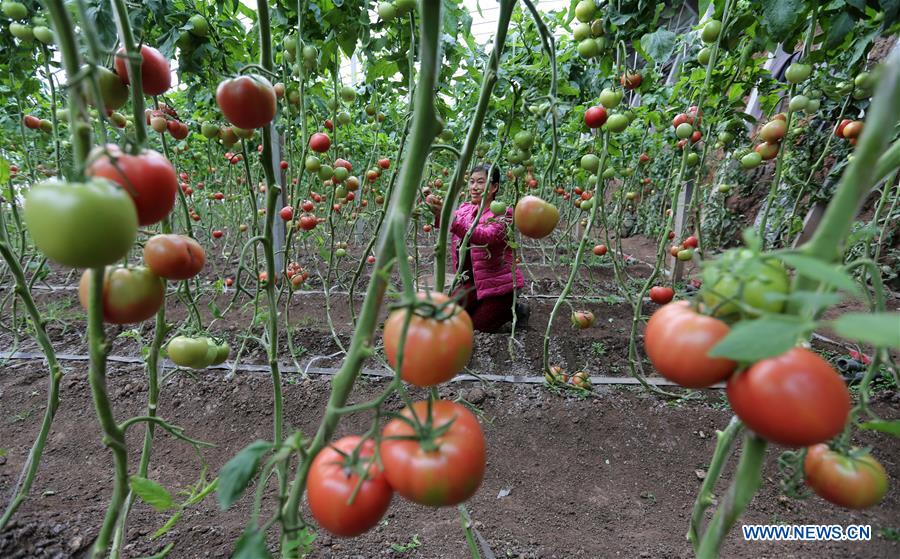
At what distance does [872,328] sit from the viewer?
0.83 feet

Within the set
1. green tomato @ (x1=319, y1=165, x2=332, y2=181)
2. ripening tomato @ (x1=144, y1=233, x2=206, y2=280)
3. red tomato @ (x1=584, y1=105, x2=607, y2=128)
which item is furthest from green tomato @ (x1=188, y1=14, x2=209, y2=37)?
red tomato @ (x1=584, y1=105, x2=607, y2=128)

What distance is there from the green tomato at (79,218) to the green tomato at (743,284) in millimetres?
487

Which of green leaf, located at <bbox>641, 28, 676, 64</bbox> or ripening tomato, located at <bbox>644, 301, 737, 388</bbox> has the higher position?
green leaf, located at <bbox>641, 28, 676, 64</bbox>

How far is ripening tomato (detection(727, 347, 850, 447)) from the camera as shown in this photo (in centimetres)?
33

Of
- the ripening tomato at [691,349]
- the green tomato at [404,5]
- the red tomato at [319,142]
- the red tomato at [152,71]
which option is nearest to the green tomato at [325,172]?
the red tomato at [319,142]

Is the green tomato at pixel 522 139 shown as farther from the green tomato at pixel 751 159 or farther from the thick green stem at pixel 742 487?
the thick green stem at pixel 742 487

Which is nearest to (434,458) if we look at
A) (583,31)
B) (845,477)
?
(845,477)

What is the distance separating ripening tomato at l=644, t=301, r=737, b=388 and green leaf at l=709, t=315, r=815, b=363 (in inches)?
2.1

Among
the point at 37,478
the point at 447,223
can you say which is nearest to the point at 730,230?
the point at 447,223

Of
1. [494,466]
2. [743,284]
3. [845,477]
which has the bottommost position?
[494,466]

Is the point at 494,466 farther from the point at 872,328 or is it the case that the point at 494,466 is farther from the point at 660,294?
the point at 872,328

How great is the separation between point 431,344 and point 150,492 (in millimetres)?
524

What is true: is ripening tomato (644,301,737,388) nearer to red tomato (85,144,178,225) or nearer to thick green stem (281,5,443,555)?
thick green stem (281,5,443,555)

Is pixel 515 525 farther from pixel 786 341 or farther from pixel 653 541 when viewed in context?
pixel 786 341
